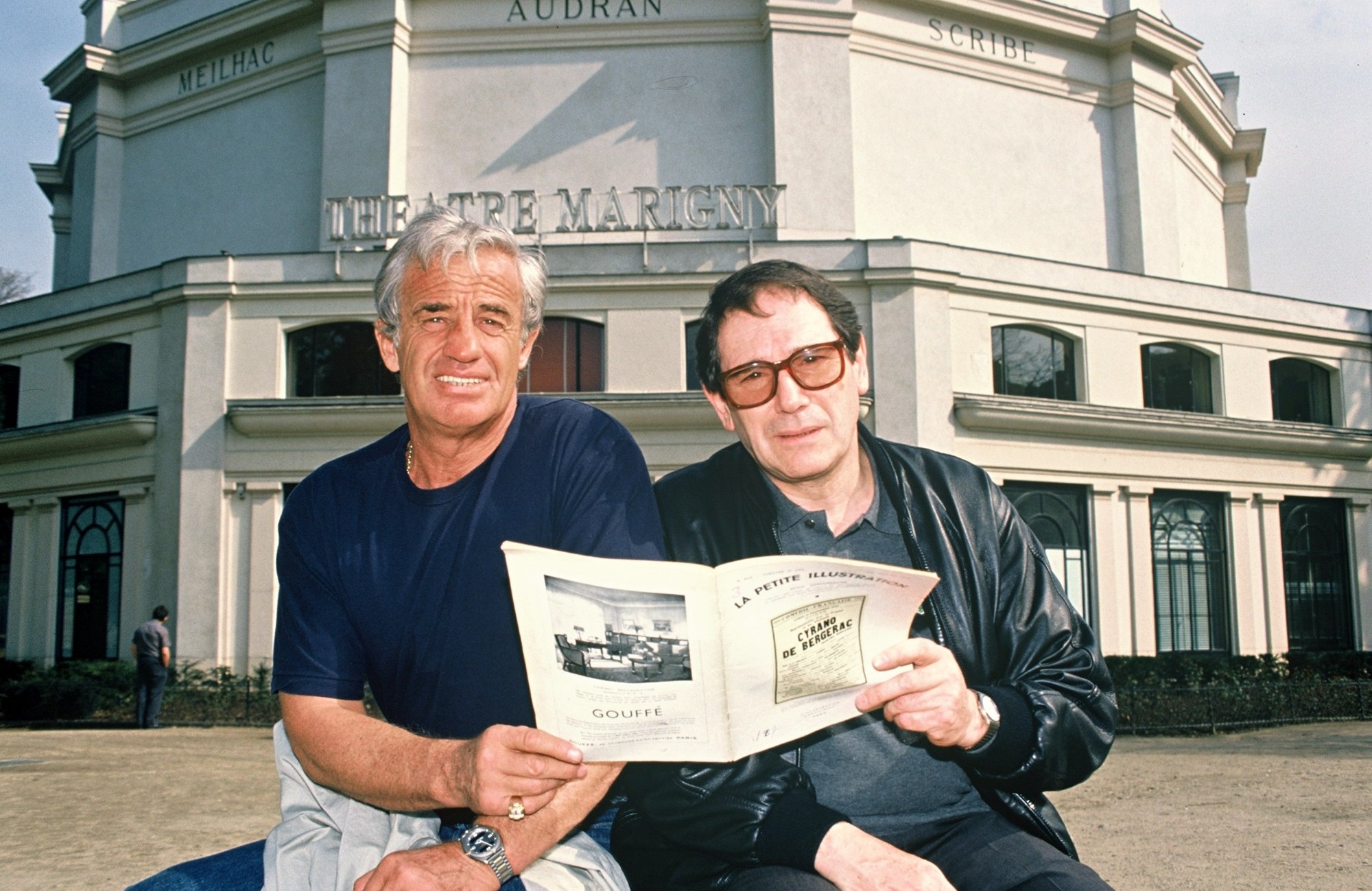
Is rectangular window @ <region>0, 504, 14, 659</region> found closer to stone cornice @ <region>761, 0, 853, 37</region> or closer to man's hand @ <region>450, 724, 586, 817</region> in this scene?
stone cornice @ <region>761, 0, 853, 37</region>

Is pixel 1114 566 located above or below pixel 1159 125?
below

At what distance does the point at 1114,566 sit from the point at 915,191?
1055cm

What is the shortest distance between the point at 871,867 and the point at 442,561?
1360 millimetres

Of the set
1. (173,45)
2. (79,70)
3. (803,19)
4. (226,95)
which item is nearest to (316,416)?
(226,95)

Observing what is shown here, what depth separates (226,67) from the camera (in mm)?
30641

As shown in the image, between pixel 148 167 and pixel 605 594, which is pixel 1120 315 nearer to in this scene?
pixel 605 594

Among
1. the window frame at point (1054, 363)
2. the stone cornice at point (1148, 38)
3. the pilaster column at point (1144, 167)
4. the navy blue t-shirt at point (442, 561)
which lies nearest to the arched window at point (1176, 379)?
the window frame at point (1054, 363)

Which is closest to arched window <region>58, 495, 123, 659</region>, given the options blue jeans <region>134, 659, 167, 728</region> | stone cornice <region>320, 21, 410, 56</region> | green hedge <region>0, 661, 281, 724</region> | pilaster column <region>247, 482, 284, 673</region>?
green hedge <region>0, 661, 281, 724</region>

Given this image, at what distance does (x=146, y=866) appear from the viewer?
7.88 metres

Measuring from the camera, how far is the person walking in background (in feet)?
59.5

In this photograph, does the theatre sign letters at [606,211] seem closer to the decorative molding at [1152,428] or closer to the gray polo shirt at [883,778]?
the decorative molding at [1152,428]

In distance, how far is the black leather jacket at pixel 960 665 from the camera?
2787mm

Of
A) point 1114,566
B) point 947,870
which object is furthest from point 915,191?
point 947,870

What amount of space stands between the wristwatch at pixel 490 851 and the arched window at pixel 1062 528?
2253 cm
